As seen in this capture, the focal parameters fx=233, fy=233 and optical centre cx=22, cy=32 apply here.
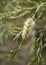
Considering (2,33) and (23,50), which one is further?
(23,50)

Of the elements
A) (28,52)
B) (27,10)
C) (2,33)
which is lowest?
(27,10)

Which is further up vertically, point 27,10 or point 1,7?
point 1,7

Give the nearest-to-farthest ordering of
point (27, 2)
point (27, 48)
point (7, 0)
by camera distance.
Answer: point (27, 2) → point (7, 0) → point (27, 48)

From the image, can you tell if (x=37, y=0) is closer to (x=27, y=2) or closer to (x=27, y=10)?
(x=27, y=2)

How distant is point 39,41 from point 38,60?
0.38ft

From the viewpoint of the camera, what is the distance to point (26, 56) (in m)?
2.72

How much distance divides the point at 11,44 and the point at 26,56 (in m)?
0.25

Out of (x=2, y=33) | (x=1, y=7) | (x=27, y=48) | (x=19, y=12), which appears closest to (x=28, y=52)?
(x=27, y=48)

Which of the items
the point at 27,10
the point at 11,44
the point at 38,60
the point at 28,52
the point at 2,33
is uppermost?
the point at 11,44

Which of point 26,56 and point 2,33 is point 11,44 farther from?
point 2,33

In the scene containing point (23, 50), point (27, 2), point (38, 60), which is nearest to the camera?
point (38, 60)

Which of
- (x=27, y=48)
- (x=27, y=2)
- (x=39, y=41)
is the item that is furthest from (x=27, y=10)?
(x=27, y=48)

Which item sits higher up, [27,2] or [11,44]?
[11,44]

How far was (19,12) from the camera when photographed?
1.42 m
